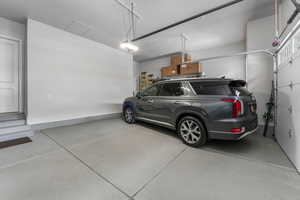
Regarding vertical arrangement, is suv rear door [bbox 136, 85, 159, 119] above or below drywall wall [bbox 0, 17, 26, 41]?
below

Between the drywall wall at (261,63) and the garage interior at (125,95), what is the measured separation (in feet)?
0.08

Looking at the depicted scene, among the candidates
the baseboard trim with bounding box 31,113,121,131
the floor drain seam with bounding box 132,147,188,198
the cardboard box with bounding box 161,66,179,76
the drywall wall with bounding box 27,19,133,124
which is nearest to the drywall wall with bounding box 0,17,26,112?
the drywall wall with bounding box 27,19,133,124

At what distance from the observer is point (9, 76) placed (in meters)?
3.59

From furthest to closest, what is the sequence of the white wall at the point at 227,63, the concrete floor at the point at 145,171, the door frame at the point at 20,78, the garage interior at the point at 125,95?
the white wall at the point at 227,63 < the door frame at the point at 20,78 < the garage interior at the point at 125,95 < the concrete floor at the point at 145,171

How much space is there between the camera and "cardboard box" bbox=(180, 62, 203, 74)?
16.9 ft

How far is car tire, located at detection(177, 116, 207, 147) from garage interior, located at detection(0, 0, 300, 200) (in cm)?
22

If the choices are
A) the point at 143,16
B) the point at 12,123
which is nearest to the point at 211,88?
the point at 143,16

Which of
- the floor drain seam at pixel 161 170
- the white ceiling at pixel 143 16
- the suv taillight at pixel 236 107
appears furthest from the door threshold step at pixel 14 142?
the suv taillight at pixel 236 107

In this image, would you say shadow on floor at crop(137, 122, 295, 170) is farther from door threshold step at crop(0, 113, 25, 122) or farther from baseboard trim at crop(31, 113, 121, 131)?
door threshold step at crop(0, 113, 25, 122)

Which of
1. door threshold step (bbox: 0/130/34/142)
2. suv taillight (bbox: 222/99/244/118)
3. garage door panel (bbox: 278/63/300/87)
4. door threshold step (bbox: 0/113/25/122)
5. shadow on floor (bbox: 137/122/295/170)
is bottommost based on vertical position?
shadow on floor (bbox: 137/122/295/170)

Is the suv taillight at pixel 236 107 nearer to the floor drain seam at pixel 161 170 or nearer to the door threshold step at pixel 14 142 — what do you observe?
the floor drain seam at pixel 161 170

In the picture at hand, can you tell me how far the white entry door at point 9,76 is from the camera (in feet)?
11.5

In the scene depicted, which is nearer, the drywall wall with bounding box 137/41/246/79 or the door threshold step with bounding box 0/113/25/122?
the door threshold step with bounding box 0/113/25/122

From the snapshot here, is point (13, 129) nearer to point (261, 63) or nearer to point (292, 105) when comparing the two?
point (292, 105)
